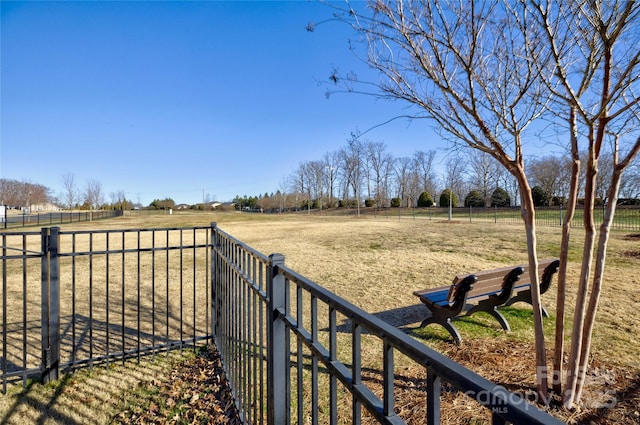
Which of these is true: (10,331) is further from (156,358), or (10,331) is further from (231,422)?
(231,422)

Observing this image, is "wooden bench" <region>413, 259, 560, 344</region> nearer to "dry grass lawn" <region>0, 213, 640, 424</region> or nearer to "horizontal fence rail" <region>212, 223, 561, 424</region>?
"dry grass lawn" <region>0, 213, 640, 424</region>

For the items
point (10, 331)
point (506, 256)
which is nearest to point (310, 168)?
point (506, 256)

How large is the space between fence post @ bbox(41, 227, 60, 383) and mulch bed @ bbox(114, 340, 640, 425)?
3.57 ft

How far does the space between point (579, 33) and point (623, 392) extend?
296cm

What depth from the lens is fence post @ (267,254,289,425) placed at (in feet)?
5.91

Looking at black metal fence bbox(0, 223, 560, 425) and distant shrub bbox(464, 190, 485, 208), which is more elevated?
distant shrub bbox(464, 190, 485, 208)

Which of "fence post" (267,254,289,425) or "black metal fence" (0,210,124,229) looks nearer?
"fence post" (267,254,289,425)

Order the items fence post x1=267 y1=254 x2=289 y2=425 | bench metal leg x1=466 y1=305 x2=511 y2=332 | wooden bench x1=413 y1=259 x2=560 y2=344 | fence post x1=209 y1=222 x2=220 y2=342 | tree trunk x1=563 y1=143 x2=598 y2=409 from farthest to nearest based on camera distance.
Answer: bench metal leg x1=466 y1=305 x2=511 y2=332, fence post x1=209 y1=222 x2=220 y2=342, wooden bench x1=413 y1=259 x2=560 y2=344, tree trunk x1=563 y1=143 x2=598 y2=409, fence post x1=267 y1=254 x2=289 y2=425

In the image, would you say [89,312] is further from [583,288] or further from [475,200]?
[475,200]

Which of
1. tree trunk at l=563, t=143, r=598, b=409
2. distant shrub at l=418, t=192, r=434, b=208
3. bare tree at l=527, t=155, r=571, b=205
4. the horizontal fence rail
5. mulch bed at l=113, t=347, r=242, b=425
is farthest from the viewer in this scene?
distant shrub at l=418, t=192, r=434, b=208

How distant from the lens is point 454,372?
0.75m

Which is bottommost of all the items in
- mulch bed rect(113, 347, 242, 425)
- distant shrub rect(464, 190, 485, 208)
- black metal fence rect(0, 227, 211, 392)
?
mulch bed rect(113, 347, 242, 425)

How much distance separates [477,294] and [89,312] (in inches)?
213

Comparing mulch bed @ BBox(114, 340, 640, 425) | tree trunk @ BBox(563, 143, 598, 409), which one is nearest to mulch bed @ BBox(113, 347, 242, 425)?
mulch bed @ BBox(114, 340, 640, 425)
